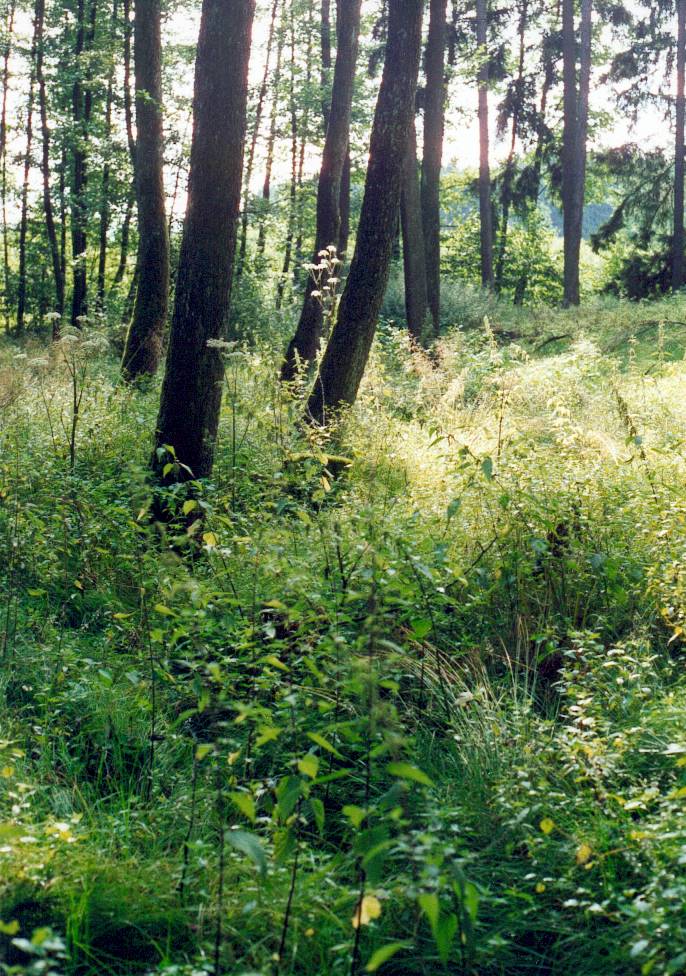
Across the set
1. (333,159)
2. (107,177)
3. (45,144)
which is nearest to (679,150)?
(107,177)

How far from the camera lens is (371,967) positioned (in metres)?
1.84

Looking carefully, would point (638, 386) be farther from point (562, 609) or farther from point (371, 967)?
point (371, 967)

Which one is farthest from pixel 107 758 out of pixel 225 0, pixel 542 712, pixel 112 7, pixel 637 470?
pixel 112 7

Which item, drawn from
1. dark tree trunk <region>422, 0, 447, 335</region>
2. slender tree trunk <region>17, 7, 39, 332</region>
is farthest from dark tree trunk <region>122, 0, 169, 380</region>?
slender tree trunk <region>17, 7, 39, 332</region>

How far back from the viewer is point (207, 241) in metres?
6.71

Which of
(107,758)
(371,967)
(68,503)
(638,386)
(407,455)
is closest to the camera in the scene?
(371,967)

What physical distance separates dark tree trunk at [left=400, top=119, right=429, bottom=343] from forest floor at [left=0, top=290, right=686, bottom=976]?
8594 millimetres

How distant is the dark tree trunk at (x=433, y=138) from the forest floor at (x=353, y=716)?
1179cm

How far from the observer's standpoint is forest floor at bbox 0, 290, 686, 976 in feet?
8.45

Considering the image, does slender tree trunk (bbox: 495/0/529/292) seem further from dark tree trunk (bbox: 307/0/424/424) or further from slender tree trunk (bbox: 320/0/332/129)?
dark tree trunk (bbox: 307/0/424/424)

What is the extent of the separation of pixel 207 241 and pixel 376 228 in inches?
87.1

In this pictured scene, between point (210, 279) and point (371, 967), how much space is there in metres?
5.61

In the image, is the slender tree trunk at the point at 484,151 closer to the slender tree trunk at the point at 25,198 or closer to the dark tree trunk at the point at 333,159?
the dark tree trunk at the point at 333,159

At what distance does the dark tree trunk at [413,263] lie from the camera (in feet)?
51.5
